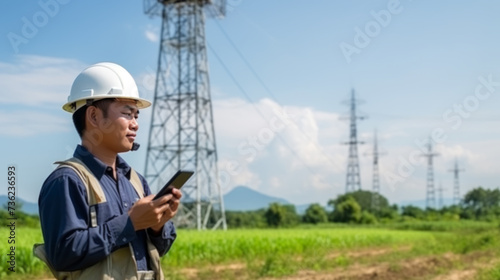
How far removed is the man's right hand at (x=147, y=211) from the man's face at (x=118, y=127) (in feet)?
0.95

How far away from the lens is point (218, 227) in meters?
26.9

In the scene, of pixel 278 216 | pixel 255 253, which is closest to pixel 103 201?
pixel 255 253

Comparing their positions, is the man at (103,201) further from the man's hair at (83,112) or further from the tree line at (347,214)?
the tree line at (347,214)

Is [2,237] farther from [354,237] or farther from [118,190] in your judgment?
[354,237]

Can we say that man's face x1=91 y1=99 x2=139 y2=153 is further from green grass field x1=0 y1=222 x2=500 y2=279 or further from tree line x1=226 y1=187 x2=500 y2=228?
tree line x1=226 y1=187 x2=500 y2=228

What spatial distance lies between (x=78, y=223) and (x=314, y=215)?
163ft

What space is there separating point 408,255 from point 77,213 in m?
15.7

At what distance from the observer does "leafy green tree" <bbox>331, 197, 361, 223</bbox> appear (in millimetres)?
50188

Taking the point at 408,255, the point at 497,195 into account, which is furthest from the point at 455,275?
the point at 497,195

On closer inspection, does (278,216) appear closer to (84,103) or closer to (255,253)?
(255,253)

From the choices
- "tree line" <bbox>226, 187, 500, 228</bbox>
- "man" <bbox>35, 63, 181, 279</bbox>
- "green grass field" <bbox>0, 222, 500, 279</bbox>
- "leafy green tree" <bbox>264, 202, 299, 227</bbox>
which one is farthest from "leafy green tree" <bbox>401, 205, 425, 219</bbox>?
"man" <bbox>35, 63, 181, 279</bbox>

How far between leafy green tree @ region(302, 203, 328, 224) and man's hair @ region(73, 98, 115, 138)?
160ft

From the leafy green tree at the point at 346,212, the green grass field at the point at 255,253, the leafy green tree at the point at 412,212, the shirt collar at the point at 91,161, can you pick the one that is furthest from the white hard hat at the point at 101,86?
the leafy green tree at the point at 412,212

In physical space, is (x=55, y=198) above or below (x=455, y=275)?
above
